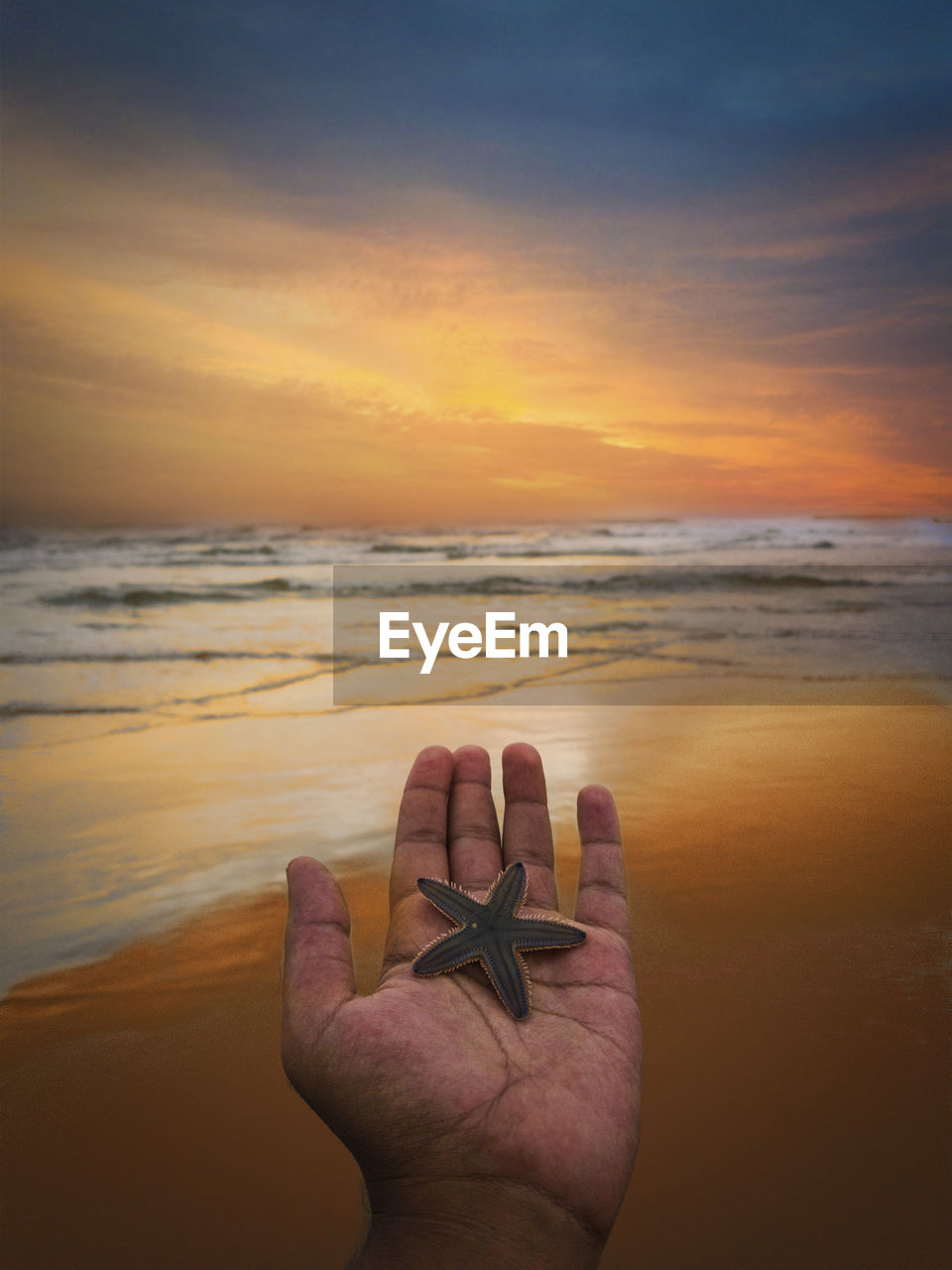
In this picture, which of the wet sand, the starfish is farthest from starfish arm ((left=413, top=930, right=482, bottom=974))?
the wet sand

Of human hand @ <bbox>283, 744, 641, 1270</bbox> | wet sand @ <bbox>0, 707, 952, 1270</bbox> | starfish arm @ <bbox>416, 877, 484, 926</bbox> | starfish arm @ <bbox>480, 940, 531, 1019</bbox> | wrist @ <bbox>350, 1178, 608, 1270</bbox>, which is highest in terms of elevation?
starfish arm @ <bbox>416, 877, 484, 926</bbox>

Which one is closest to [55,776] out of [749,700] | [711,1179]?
[711,1179]

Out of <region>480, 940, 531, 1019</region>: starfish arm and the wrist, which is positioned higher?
<region>480, 940, 531, 1019</region>: starfish arm

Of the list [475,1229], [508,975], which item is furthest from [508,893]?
[475,1229]

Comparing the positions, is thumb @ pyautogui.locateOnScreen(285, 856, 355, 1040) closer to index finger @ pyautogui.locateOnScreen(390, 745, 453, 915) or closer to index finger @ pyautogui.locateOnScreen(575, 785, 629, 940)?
index finger @ pyautogui.locateOnScreen(390, 745, 453, 915)

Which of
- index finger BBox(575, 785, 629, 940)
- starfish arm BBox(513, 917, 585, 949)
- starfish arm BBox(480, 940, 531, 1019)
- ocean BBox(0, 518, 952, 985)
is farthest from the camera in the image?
ocean BBox(0, 518, 952, 985)

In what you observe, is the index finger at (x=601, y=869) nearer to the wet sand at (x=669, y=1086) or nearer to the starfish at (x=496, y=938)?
the starfish at (x=496, y=938)

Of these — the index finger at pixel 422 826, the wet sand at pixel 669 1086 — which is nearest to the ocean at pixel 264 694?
the wet sand at pixel 669 1086

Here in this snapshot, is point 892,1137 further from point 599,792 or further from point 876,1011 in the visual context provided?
point 599,792

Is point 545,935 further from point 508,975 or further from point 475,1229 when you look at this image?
point 475,1229
